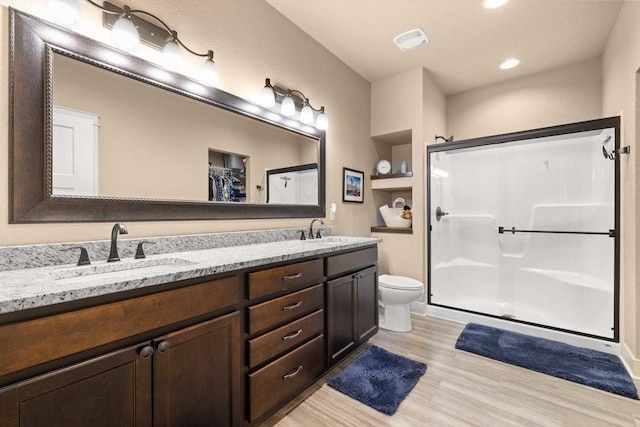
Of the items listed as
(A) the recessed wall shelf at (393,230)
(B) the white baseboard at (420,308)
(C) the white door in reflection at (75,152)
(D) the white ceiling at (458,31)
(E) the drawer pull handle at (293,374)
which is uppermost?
(D) the white ceiling at (458,31)

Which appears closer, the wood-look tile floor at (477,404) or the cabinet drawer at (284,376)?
the cabinet drawer at (284,376)

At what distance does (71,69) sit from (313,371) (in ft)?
6.38

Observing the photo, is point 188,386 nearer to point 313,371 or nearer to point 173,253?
point 173,253

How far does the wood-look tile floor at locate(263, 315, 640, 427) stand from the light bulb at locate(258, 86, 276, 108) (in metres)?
1.93

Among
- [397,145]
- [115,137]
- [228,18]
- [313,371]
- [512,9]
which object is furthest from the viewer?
[397,145]

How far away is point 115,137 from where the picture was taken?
4.41 feet

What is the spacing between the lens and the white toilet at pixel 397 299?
244 cm

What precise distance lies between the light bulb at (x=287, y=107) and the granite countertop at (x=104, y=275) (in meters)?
1.14

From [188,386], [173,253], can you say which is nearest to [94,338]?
[188,386]

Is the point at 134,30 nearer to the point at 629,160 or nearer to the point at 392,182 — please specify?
the point at 392,182

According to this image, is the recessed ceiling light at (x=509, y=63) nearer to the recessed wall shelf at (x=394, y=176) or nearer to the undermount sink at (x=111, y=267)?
the recessed wall shelf at (x=394, y=176)

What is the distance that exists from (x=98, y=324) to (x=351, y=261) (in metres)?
1.45

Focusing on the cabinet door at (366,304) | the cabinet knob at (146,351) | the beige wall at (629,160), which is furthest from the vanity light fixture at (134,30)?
the beige wall at (629,160)

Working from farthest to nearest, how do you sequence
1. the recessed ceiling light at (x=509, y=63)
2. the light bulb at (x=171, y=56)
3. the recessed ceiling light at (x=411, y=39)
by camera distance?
the recessed ceiling light at (x=509, y=63) < the recessed ceiling light at (x=411, y=39) < the light bulb at (x=171, y=56)
